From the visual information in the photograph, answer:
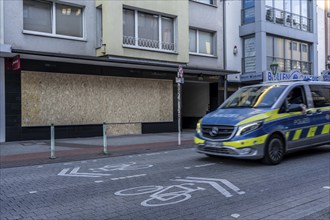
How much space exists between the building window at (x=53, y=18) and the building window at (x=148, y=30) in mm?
2210

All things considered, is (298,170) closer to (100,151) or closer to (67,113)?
(100,151)

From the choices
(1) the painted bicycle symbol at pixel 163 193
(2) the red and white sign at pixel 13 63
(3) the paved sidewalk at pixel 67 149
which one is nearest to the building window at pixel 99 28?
(2) the red and white sign at pixel 13 63

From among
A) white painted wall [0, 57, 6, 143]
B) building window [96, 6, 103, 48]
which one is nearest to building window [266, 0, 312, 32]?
building window [96, 6, 103, 48]

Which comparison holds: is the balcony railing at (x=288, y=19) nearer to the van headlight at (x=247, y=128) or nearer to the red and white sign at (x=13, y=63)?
the red and white sign at (x=13, y=63)

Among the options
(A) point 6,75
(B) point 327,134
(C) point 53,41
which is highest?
(C) point 53,41

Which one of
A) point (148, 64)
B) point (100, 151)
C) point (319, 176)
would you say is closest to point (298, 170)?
point (319, 176)

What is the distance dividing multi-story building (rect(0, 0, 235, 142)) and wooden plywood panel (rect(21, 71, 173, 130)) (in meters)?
0.04

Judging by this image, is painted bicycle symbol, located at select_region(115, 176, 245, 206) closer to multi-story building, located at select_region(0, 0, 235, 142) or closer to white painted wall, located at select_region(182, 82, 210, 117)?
multi-story building, located at select_region(0, 0, 235, 142)

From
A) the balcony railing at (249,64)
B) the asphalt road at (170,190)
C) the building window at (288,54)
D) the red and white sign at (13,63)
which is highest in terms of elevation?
the building window at (288,54)

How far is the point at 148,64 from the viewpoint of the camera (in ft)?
57.8

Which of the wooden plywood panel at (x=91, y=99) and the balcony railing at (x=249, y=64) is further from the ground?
the balcony railing at (x=249, y=64)

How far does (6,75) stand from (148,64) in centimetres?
628

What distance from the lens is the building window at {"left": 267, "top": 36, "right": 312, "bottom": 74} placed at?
24.2 metres

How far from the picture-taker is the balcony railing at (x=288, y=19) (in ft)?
78.6
